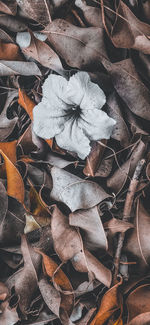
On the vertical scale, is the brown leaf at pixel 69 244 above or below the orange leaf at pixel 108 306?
above

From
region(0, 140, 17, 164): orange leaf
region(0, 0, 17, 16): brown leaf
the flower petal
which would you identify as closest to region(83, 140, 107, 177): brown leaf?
the flower petal

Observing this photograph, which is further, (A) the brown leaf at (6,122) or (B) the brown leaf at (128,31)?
(A) the brown leaf at (6,122)

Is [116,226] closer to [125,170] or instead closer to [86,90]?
[125,170]

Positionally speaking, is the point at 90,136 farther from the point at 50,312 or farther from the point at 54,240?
the point at 50,312

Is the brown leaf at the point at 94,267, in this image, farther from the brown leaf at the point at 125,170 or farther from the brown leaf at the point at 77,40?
the brown leaf at the point at 77,40

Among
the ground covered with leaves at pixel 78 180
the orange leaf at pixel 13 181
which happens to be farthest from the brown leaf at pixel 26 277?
the orange leaf at pixel 13 181

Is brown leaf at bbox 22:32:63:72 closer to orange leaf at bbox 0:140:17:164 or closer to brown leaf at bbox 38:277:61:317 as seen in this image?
orange leaf at bbox 0:140:17:164

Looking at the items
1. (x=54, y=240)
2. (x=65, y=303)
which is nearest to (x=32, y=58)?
(x=54, y=240)

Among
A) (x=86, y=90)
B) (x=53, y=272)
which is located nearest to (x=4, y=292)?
(x=53, y=272)
